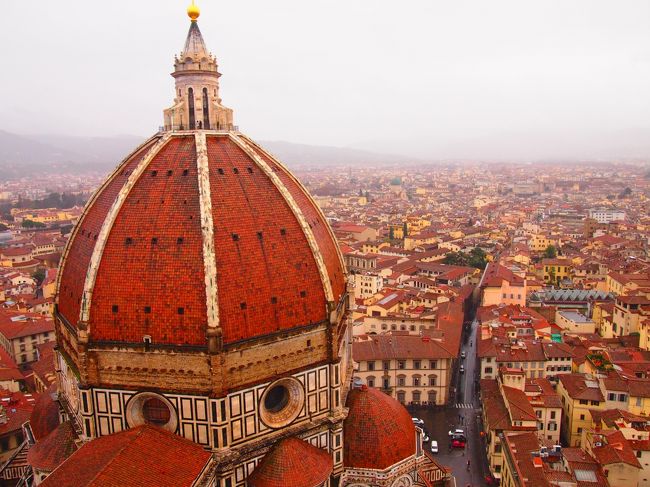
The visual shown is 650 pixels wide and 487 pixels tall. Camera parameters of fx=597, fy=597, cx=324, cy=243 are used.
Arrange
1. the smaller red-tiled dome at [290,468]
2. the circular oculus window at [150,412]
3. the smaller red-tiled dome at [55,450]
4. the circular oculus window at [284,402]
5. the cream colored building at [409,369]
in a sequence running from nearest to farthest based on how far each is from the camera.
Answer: the circular oculus window at [150,412], the smaller red-tiled dome at [290,468], the circular oculus window at [284,402], the smaller red-tiled dome at [55,450], the cream colored building at [409,369]

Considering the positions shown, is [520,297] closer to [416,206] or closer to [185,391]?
[185,391]

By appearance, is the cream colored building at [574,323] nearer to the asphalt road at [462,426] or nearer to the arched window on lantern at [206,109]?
the asphalt road at [462,426]

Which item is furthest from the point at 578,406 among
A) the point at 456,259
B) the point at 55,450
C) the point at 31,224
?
the point at 31,224

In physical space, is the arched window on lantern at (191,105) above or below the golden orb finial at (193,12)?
below

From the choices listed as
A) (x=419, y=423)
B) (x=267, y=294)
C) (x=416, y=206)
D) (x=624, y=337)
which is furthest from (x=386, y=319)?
(x=416, y=206)

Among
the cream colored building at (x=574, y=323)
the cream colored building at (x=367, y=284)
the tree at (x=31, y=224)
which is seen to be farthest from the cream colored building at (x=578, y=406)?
the tree at (x=31, y=224)

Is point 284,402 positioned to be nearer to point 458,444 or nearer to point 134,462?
point 134,462
